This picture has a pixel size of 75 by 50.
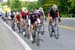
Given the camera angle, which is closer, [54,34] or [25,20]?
[54,34]

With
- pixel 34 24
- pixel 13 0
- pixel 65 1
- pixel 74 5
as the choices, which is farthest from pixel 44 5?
pixel 34 24

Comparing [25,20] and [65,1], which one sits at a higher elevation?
[25,20]

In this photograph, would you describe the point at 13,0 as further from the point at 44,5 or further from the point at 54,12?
the point at 54,12

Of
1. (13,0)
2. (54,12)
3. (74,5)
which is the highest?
(54,12)

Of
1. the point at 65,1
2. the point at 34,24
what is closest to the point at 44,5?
the point at 65,1

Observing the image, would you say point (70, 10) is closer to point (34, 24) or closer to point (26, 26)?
point (26, 26)

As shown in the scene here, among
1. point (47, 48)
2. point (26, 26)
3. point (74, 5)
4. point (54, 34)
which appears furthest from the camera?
point (74, 5)

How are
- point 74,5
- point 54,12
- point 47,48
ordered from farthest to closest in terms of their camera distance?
point 74,5 < point 54,12 < point 47,48

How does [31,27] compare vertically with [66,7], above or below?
above

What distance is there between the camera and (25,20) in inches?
1000

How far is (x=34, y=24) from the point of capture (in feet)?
62.8

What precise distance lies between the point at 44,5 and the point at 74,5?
13.9 m

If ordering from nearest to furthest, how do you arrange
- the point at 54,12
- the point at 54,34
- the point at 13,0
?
1. the point at 54,12
2. the point at 54,34
3. the point at 13,0

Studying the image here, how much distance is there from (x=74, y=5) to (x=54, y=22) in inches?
2613
